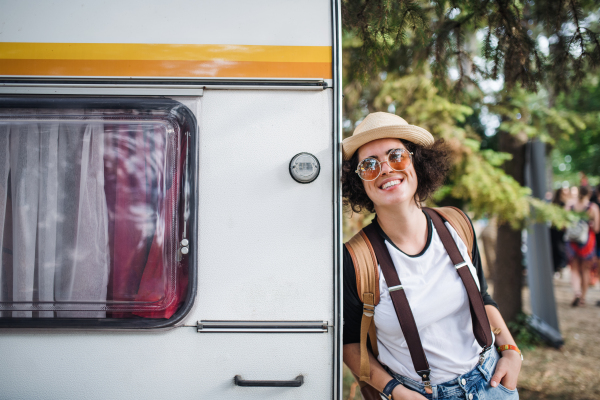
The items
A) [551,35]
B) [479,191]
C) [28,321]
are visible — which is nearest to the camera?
[28,321]

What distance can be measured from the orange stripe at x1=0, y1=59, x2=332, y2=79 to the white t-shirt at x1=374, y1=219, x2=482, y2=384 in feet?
3.06

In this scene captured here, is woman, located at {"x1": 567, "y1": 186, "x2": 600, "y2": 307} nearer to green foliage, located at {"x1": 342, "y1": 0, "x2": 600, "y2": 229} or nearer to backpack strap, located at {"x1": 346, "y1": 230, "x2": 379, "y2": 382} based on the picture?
green foliage, located at {"x1": 342, "y1": 0, "x2": 600, "y2": 229}

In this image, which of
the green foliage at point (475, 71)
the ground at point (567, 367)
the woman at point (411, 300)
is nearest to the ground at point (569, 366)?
the ground at point (567, 367)

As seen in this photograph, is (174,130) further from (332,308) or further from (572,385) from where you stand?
(572,385)

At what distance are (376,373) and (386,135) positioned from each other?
1122 mm

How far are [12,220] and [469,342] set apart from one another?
213cm

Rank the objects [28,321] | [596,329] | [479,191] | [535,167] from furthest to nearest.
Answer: [596,329], [535,167], [479,191], [28,321]

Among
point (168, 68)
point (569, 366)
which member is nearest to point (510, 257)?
point (569, 366)

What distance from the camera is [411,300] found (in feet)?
5.80

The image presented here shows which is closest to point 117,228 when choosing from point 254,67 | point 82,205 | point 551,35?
point 82,205

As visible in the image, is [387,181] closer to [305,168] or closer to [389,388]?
[305,168]

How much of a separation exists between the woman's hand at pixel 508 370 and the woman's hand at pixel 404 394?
0.35m

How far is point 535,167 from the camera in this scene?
5230 millimetres

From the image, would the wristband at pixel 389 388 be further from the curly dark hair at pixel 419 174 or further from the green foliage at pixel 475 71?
the green foliage at pixel 475 71
